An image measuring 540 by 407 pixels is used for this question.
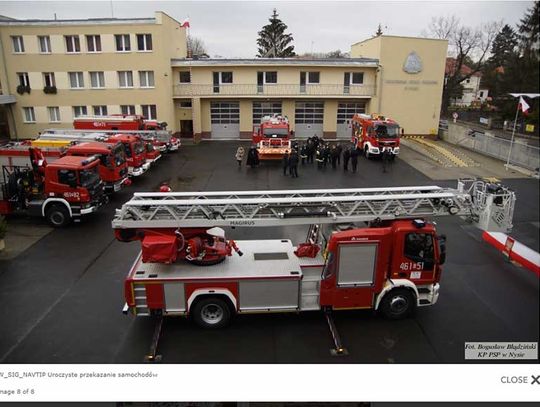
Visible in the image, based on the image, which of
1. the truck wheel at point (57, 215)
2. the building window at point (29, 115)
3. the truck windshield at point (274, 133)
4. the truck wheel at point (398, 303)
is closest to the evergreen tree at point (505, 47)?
the truck wheel at point (398, 303)

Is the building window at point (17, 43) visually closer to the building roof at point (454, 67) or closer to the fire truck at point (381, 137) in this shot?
the fire truck at point (381, 137)

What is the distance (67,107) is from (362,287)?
27247 mm

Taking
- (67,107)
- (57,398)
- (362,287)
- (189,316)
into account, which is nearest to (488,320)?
(362,287)

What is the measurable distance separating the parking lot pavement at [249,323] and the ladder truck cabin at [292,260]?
37cm

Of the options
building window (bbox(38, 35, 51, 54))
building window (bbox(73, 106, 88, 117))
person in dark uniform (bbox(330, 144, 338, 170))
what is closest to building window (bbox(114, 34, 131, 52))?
building window (bbox(38, 35, 51, 54))

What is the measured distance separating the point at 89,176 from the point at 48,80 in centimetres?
1885

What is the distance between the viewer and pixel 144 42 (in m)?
27.1

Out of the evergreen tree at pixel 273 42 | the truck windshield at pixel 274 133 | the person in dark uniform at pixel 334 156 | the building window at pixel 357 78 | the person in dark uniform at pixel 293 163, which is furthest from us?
the evergreen tree at pixel 273 42

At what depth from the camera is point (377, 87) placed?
2856 centimetres

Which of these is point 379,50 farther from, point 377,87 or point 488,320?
point 488,320

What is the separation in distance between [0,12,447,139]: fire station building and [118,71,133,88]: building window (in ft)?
0.22

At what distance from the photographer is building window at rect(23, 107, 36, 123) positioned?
28478 millimetres

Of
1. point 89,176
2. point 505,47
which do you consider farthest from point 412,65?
point 505,47

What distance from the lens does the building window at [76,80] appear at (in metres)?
27.7
